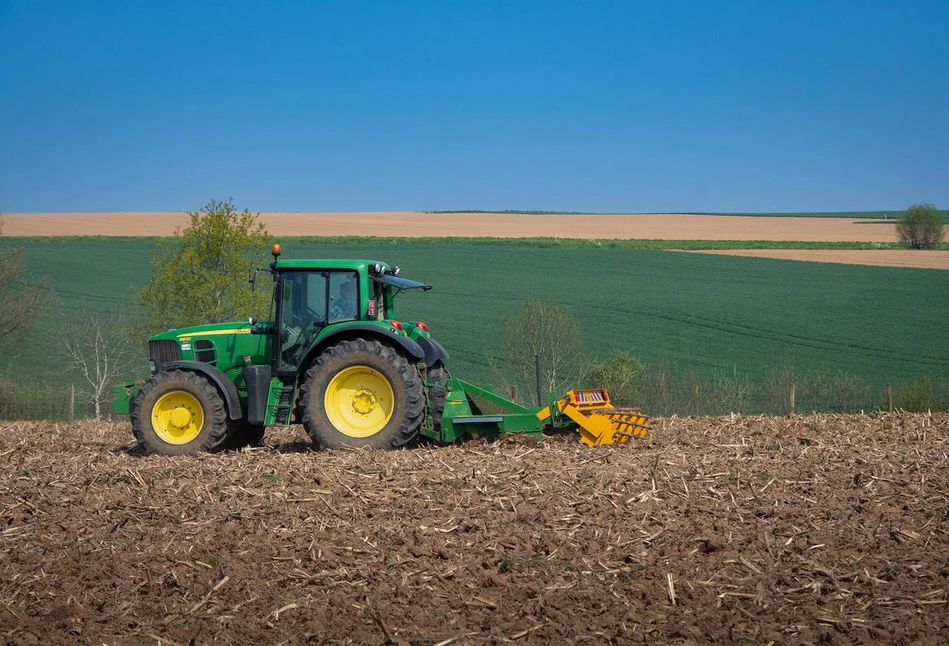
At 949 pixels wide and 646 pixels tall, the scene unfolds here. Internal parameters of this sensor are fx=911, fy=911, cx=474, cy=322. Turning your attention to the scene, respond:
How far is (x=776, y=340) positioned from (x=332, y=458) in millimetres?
25925

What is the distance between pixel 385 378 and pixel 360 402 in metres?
0.44

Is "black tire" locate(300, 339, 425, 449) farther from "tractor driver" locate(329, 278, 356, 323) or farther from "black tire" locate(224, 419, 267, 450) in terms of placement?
"black tire" locate(224, 419, 267, 450)

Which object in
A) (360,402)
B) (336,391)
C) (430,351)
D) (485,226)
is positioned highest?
(485,226)

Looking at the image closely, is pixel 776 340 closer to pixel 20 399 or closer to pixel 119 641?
pixel 20 399

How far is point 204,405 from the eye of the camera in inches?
395

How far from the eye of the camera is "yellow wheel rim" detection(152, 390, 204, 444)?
10.2m

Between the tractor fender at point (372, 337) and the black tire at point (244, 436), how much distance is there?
142 cm

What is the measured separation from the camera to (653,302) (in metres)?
38.6

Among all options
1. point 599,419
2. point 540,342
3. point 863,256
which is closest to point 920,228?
point 863,256

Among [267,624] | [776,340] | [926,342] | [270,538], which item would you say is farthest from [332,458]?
[926,342]

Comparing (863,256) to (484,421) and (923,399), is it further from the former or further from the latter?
(484,421)

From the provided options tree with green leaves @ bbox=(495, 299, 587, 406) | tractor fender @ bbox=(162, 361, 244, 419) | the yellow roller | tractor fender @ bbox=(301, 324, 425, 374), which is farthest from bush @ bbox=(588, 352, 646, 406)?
tractor fender @ bbox=(162, 361, 244, 419)

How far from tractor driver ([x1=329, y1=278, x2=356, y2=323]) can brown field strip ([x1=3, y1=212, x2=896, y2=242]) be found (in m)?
50.7

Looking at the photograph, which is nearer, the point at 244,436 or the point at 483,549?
the point at 483,549
